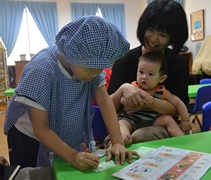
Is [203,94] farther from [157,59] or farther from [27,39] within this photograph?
[27,39]

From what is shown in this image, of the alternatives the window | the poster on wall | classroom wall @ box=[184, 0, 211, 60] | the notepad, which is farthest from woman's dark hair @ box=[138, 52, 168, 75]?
the window

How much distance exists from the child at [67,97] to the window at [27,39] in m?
6.29

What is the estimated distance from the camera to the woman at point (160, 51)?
1.17 m

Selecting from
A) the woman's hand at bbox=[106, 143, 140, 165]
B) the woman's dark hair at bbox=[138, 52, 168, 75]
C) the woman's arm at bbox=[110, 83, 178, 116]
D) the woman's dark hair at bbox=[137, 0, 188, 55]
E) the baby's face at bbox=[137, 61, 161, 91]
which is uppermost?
the woman's dark hair at bbox=[137, 0, 188, 55]

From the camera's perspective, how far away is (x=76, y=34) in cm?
74

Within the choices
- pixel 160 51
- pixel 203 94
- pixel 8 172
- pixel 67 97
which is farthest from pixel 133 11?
pixel 8 172

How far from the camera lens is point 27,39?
6875 mm

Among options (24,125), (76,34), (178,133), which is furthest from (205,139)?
(24,125)

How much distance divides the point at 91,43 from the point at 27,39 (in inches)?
264

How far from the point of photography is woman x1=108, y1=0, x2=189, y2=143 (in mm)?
1169

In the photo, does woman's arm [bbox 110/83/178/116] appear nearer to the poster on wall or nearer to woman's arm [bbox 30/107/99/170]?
woman's arm [bbox 30/107/99/170]

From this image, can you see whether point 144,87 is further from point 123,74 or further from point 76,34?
point 76,34

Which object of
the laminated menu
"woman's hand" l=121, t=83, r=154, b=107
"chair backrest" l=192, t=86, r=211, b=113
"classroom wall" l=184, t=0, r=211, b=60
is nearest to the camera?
the laminated menu

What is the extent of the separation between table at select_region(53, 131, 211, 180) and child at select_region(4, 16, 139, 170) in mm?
28
